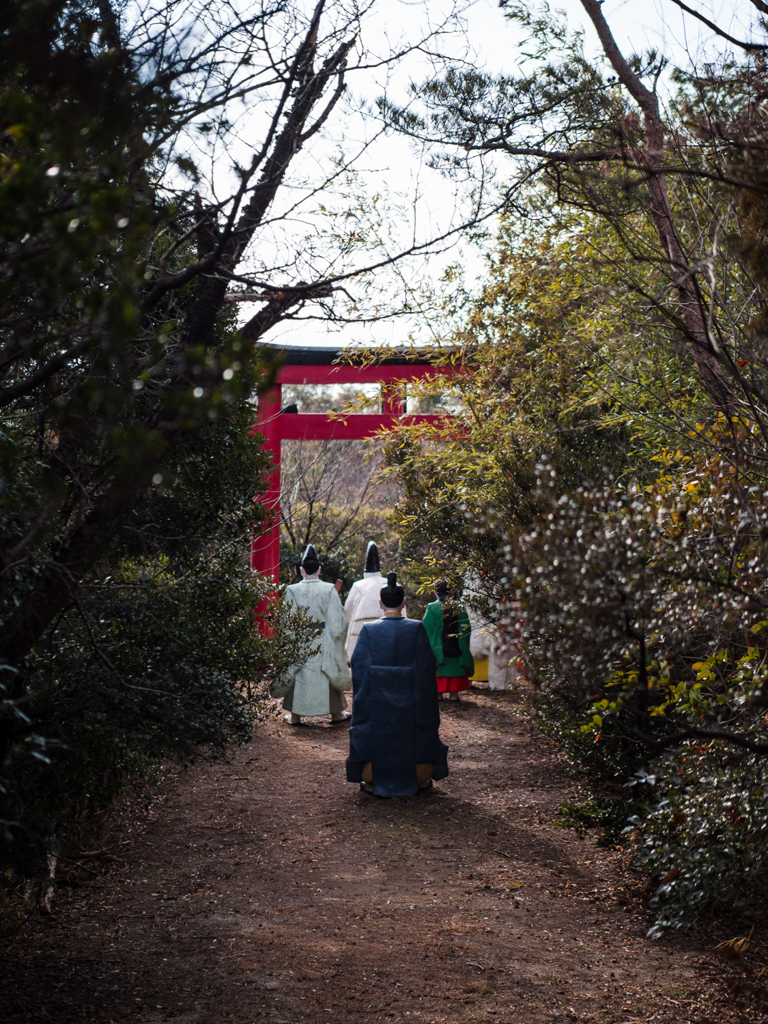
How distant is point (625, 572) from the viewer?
2693mm

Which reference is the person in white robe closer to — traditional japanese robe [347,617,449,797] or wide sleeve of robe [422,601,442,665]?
wide sleeve of robe [422,601,442,665]

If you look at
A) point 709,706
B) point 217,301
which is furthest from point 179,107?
point 709,706

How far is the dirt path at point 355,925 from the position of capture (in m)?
3.09

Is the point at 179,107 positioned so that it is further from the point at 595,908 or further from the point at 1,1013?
the point at 595,908

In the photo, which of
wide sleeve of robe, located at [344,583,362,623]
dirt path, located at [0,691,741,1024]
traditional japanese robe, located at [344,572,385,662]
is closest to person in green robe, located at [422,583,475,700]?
traditional japanese robe, located at [344,572,385,662]

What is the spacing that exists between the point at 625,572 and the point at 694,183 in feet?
6.50

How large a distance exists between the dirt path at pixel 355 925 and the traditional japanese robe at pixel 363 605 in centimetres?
392

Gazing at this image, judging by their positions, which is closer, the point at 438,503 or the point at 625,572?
the point at 625,572

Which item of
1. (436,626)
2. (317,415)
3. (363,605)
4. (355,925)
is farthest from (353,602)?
(355,925)

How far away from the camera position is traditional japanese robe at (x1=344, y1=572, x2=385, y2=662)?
10086 millimetres

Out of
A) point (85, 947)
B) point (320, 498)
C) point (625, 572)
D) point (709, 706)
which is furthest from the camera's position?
point (320, 498)

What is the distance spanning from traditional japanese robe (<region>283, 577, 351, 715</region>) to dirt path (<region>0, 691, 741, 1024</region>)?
2.24 meters

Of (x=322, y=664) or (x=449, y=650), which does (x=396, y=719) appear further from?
(x=449, y=650)

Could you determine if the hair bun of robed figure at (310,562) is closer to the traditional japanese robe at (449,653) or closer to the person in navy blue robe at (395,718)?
the traditional japanese robe at (449,653)
